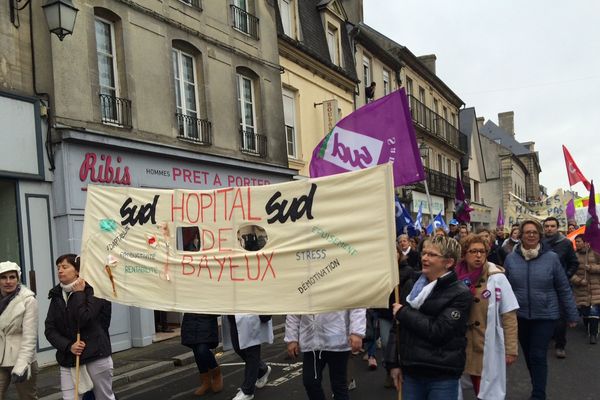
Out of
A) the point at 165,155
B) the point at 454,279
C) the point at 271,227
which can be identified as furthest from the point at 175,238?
the point at 165,155

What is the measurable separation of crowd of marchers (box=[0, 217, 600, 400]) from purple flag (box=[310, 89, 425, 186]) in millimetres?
1070

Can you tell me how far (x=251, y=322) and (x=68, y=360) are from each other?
1.90 metres

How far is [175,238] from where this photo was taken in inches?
203

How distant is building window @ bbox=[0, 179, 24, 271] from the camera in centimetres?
833

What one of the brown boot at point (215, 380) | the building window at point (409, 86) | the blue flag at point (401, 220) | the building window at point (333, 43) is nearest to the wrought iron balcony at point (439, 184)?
the building window at point (409, 86)

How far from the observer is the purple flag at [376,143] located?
5.28 m

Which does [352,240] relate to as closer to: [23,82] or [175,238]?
[175,238]

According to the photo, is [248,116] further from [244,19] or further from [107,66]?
[107,66]

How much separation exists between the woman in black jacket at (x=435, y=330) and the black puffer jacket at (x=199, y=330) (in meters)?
2.88

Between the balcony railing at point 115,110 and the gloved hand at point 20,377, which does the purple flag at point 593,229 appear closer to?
the gloved hand at point 20,377

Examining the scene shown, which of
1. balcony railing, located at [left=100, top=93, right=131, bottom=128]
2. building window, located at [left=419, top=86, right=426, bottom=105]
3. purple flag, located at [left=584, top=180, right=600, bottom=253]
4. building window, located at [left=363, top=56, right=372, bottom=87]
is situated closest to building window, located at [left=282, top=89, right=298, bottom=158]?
balcony railing, located at [left=100, top=93, right=131, bottom=128]

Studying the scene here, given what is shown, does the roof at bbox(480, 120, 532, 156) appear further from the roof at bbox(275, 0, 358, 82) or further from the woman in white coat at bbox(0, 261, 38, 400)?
the woman in white coat at bbox(0, 261, 38, 400)

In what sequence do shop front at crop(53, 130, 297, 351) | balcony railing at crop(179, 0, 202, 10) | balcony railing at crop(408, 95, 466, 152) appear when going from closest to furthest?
shop front at crop(53, 130, 297, 351), balcony railing at crop(179, 0, 202, 10), balcony railing at crop(408, 95, 466, 152)

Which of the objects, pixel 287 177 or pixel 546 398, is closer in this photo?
pixel 546 398
